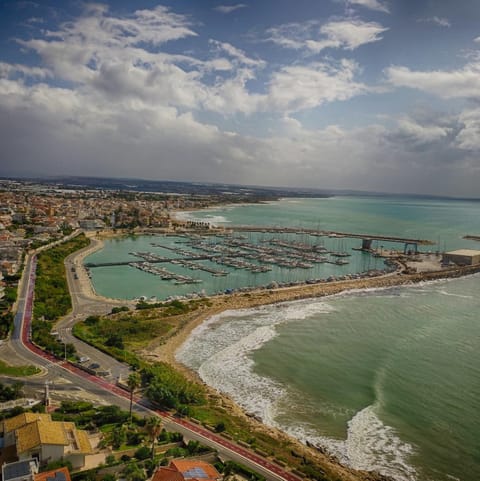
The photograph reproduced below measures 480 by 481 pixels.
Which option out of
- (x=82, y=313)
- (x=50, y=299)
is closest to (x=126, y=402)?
(x=82, y=313)

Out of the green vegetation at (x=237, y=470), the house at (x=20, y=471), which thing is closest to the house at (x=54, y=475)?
the house at (x=20, y=471)

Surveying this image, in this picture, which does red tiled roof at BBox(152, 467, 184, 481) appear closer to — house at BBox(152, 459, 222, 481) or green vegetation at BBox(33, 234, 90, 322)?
house at BBox(152, 459, 222, 481)

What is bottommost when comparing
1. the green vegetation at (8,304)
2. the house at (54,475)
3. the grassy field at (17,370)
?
the grassy field at (17,370)

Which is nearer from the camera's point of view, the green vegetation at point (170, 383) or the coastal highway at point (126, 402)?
the coastal highway at point (126, 402)

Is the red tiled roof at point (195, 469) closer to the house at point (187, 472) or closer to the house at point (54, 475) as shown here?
the house at point (187, 472)

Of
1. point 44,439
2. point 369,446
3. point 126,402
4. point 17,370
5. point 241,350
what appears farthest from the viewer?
point 241,350

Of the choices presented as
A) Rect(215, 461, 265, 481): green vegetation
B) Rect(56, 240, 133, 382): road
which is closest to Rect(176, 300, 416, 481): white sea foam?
Rect(215, 461, 265, 481): green vegetation

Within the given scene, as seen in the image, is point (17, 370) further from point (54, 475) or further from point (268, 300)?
point (268, 300)
